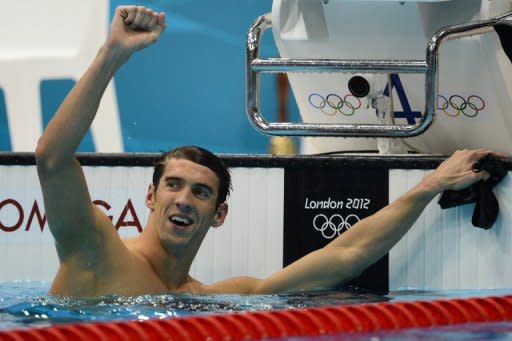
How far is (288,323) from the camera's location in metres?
2.88

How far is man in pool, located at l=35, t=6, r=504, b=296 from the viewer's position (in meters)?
2.99

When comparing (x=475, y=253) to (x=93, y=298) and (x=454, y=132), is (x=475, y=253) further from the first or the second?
(x=93, y=298)

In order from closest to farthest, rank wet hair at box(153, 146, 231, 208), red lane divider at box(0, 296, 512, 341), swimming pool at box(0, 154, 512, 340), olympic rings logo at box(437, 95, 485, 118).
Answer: red lane divider at box(0, 296, 512, 341) < wet hair at box(153, 146, 231, 208) < swimming pool at box(0, 154, 512, 340) < olympic rings logo at box(437, 95, 485, 118)

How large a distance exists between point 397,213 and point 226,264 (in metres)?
0.72

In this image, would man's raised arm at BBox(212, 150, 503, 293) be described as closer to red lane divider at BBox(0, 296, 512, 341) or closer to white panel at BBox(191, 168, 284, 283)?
white panel at BBox(191, 168, 284, 283)

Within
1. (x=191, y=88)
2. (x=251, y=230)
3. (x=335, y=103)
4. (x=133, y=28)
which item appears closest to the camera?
(x=133, y=28)

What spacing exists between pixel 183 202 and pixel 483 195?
1140 mm

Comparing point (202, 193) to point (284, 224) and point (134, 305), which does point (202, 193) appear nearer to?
point (134, 305)

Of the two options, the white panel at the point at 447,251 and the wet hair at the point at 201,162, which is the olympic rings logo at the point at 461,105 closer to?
the white panel at the point at 447,251

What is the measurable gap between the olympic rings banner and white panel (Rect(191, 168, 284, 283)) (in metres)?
0.04

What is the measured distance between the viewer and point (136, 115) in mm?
7270

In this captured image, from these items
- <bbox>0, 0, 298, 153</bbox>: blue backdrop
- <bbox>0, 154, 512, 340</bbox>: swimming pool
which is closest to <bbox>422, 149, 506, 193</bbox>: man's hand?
<bbox>0, 154, 512, 340</bbox>: swimming pool

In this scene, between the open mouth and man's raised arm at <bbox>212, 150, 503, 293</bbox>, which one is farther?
man's raised arm at <bbox>212, 150, 503, 293</bbox>

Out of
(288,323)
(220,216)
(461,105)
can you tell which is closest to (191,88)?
(461,105)
